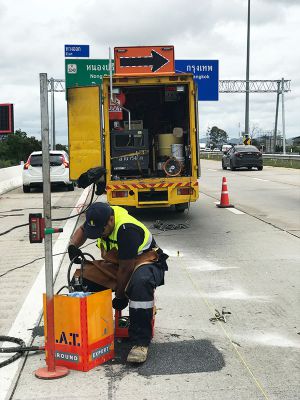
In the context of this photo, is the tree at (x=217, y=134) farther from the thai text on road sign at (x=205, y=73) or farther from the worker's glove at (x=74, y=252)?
the worker's glove at (x=74, y=252)

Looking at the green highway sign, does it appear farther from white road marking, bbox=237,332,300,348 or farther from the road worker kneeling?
white road marking, bbox=237,332,300,348

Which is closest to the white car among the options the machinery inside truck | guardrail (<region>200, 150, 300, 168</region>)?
the machinery inside truck

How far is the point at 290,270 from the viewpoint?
7.82m

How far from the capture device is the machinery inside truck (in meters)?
13.1

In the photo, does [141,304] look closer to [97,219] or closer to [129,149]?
[97,219]

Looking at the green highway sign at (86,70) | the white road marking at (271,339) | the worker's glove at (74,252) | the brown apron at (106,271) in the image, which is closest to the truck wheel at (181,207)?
the white road marking at (271,339)

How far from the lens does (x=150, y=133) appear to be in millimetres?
14742

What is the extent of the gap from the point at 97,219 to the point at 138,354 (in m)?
1.08

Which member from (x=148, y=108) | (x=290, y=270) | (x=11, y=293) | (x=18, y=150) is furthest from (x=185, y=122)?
(x=18, y=150)

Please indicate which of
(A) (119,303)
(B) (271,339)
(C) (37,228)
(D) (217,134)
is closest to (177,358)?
(A) (119,303)

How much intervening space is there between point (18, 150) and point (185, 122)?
44220 mm

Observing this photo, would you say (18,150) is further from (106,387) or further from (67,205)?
(106,387)

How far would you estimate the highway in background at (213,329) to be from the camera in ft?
13.4

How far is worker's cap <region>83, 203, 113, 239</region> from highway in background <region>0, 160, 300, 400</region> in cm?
98
